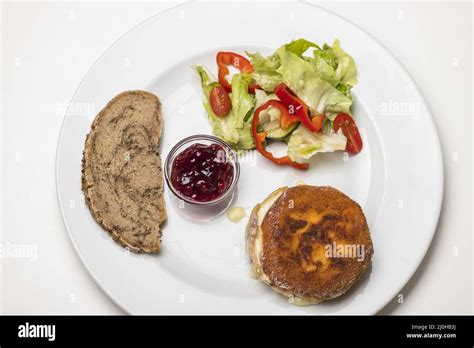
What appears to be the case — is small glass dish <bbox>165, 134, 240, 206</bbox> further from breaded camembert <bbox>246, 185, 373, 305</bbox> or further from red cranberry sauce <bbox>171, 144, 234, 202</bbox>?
breaded camembert <bbox>246, 185, 373, 305</bbox>

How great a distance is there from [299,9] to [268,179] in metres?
1.72

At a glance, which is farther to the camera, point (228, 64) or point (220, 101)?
point (228, 64)

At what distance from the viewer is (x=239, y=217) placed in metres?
5.34

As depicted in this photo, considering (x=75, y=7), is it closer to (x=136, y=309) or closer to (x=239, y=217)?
(x=239, y=217)

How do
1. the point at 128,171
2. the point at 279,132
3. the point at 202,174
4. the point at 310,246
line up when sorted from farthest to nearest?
the point at 279,132 → the point at 128,171 → the point at 202,174 → the point at 310,246

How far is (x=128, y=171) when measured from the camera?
528cm

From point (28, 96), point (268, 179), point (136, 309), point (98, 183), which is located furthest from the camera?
point (28, 96)

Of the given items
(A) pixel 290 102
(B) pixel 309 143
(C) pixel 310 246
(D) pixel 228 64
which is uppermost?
(D) pixel 228 64

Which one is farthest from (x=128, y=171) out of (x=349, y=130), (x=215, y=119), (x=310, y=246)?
(x=349, y=130)

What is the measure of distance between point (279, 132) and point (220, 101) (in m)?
0.63

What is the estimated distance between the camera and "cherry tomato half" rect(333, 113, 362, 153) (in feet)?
18.0

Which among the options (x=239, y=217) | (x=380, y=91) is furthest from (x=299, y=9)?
(x=239, y=217)

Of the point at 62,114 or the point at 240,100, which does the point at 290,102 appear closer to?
the point at 240,100

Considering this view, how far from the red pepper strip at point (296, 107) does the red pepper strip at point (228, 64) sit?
292mm
